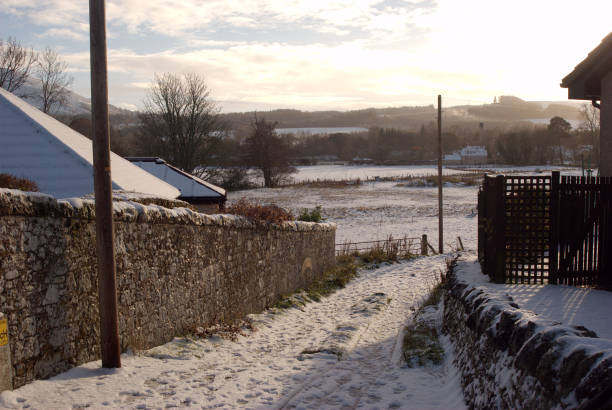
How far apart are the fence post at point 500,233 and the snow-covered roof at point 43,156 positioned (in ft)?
21.3

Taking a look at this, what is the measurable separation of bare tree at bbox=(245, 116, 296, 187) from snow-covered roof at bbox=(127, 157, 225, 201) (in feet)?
141

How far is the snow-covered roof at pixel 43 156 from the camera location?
10.2 metres

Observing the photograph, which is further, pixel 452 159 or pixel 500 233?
pixel 452 159

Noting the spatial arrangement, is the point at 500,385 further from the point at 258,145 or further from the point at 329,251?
the point at 258,145

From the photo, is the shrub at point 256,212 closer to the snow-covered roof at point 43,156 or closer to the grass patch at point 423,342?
the snow-covered roof at point 43,156

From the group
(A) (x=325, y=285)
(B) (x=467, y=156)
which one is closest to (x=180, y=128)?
(A) (x=325, y=285)

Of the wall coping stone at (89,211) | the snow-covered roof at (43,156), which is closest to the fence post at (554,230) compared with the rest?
the wall coping stone at (89,211)

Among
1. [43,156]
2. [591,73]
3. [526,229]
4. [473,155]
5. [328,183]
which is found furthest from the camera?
[473,155]

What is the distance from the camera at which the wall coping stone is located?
446cm

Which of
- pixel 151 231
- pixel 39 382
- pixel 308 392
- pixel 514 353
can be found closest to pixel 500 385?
pixel 514 353

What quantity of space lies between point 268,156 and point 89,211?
197 feet

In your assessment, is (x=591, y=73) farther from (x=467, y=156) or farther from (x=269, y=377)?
(x=467, y=156)

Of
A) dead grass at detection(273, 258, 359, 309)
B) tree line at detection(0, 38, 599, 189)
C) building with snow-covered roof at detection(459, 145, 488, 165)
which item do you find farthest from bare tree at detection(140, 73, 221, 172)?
building with snow-covered roof at detection(459, 145, 488, 165)

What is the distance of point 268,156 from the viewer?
214 ft
